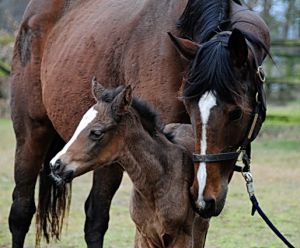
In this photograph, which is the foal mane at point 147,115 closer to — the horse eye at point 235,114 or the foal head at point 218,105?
the foal head at point 218,105

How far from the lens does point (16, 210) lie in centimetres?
617

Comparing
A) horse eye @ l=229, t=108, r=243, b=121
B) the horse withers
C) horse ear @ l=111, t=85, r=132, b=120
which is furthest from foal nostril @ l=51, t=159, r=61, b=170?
horse eye @ l=229, t=108, r=243, b=121

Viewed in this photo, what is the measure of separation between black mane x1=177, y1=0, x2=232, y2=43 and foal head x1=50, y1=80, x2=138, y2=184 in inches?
28.0

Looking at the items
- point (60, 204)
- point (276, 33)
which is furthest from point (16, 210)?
point (276, 33)

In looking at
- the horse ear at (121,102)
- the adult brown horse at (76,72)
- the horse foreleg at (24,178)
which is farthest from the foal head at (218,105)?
the horse foreleg at (24,178)

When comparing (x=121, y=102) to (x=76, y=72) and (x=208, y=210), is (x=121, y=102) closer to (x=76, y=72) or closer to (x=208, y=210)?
(x=208, y=210)

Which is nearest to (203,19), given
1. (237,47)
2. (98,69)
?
(237,47)

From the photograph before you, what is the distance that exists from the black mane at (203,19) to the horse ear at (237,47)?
1.18ft

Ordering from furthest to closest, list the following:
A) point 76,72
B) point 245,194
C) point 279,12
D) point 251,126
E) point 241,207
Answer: point 279,12, point 245,194, point 241,207, point 76,72, point 251,126

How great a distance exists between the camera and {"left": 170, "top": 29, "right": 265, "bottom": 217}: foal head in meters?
3.93

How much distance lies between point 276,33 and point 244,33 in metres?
21.3

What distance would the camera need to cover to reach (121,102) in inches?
156

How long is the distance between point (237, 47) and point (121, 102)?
0.63 meters

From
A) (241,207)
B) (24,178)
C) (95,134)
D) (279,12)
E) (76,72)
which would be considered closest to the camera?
(95,134)
